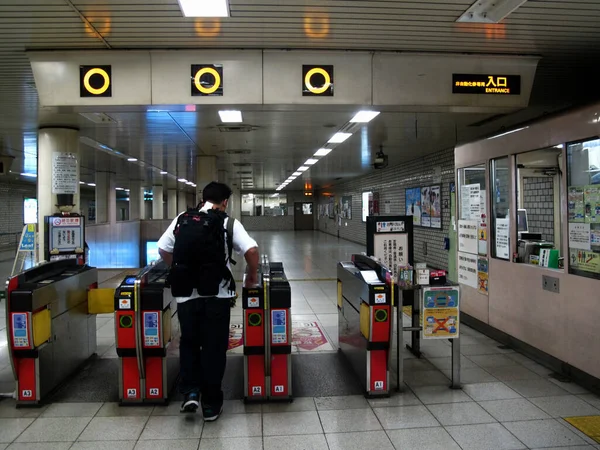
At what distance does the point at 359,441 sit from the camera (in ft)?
9.82

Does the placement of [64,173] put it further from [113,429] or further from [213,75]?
[113,429]

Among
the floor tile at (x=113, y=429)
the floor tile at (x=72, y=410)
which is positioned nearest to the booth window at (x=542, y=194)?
the floor tile at (x=113, y=429)

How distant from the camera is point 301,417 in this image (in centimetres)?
335

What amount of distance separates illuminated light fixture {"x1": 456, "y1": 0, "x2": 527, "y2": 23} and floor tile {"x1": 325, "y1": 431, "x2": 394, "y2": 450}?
3250mm

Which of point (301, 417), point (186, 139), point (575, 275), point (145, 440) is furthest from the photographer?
point (186, 139)

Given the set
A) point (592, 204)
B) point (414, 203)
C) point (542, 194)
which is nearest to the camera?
point (592, 204)

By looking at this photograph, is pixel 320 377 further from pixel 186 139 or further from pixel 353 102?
pixel 186 139

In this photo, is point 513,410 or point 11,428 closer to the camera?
point 11,428

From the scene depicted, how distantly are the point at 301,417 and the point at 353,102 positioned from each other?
2.82 metres

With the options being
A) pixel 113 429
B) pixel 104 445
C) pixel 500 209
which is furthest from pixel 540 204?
pixel 104 445

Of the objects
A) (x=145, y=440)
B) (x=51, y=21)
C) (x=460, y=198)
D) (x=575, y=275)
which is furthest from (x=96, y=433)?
(x=460, y=198)

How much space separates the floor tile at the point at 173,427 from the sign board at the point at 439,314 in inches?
81.1

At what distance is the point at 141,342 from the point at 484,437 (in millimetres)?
2676

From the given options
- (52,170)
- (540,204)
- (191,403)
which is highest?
(52,170)
